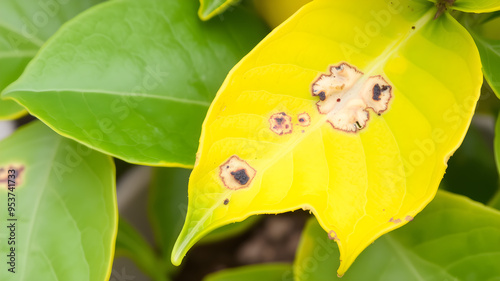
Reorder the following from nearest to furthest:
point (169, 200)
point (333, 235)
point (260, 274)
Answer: point (333, 235) → point (260, 274) → point (169, 200)

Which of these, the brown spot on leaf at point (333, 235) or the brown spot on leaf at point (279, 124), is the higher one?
the brown spot on leaf at point (279, 124)

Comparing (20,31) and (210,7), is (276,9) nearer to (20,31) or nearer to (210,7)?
(210,7)

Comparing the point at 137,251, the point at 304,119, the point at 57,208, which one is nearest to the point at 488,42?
the point at 304,119

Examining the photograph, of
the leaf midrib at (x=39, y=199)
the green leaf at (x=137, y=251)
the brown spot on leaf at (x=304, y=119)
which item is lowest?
the green leaf at (x=137, y=251)

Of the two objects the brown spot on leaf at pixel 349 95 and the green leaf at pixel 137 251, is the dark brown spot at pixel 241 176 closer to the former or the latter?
the brown spot on leaf at pixel 349 95

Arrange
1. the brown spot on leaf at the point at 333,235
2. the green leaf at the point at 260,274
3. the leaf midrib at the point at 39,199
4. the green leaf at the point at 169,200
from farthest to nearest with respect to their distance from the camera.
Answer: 1. the green leaf at the point at 169,200
2. the green leaf at the point at 260,274
3. the leaf midrib at the point at 39,199
4. the brown spot on leaf at the point at 333,235

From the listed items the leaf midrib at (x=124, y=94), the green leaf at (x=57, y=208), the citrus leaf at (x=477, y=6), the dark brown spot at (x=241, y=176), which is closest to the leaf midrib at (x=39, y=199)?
the green leaf at (x=57, y=208)
